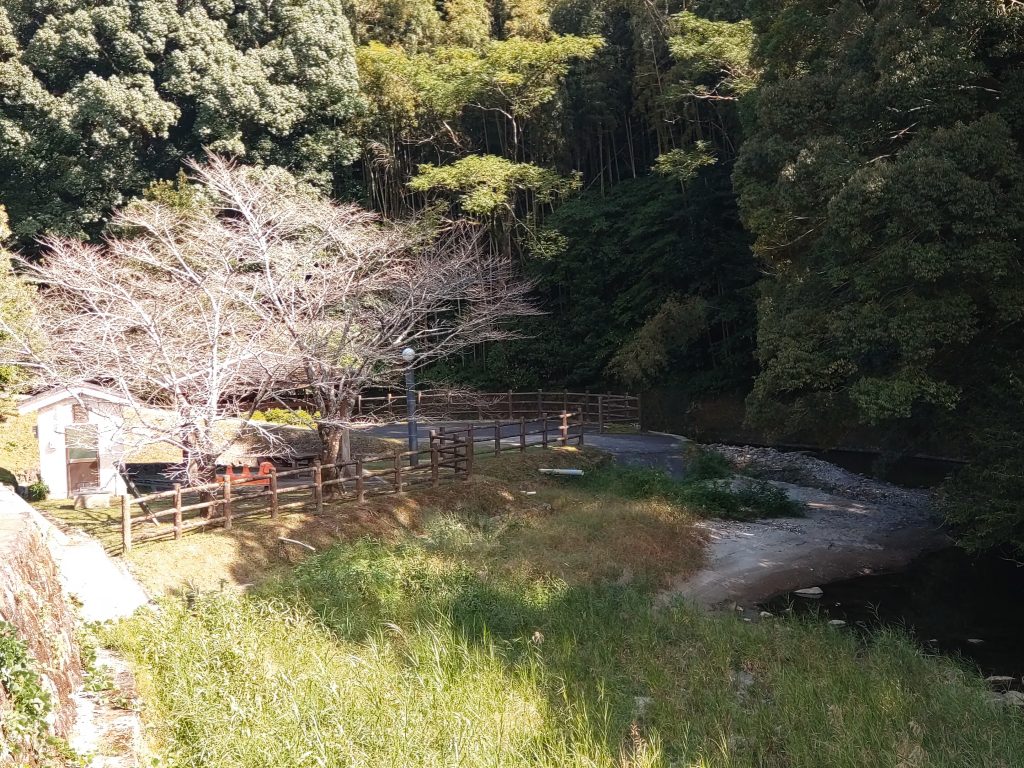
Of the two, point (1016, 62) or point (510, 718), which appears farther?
point (1016, 62)

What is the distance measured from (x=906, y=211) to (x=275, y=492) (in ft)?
33.2

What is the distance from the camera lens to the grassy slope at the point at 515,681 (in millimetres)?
5793

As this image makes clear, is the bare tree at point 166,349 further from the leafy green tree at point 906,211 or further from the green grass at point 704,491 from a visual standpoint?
the leafy green tree at point 906,211

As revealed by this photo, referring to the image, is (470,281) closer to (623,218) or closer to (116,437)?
(116,437)

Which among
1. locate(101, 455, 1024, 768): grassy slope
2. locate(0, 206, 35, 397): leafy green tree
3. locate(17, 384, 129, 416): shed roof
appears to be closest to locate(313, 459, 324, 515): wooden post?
locate(101, 455, 1024, 768): grassy slope

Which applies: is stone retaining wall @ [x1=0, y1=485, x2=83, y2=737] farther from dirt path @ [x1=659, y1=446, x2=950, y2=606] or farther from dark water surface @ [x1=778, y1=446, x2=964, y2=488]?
dark water surface @ [x1=778, y1=446, x2=964, y2=488]

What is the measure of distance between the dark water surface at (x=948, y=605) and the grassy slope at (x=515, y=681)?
5.26ft

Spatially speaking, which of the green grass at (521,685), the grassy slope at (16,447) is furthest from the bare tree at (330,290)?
the grassy slope at (16,447)

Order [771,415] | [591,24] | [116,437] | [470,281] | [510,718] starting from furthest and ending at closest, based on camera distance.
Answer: [591,24] → [470,281] → [771,415] → [116,437] → [510,718]

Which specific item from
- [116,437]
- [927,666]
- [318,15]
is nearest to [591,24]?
[318,15]

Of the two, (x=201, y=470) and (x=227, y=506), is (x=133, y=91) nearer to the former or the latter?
(x=201, y=470)

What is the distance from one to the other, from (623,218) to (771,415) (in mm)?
15615

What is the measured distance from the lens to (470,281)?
18000 millimetres

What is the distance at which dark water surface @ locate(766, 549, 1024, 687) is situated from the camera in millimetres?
10516
